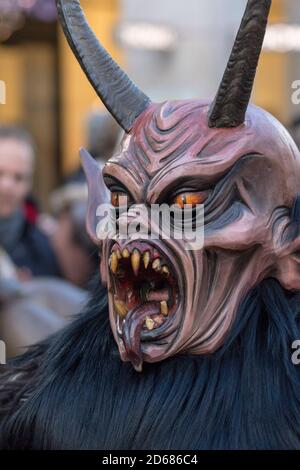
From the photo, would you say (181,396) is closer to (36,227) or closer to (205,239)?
(205,239)

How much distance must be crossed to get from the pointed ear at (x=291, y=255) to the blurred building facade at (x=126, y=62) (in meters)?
4.55

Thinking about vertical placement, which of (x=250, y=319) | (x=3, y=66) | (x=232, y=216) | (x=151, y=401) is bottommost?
(x=151, y=401)

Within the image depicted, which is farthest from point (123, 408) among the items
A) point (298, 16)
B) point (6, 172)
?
point (298, 16)

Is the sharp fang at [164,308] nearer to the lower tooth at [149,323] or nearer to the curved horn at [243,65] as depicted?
the lower tooth at [149,323]

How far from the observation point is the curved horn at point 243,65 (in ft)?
5.11

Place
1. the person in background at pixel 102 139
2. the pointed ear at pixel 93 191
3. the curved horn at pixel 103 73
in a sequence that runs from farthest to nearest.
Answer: the person in background at pixel 102 139 → the pointed ear at pixel 93 191 → the curved horn at pixel 103 73

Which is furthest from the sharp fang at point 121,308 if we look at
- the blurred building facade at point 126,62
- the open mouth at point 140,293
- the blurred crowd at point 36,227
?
the blurred building facade at point 126,62

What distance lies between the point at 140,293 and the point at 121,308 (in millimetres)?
40

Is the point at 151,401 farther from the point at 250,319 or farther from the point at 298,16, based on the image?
the point at 298,16

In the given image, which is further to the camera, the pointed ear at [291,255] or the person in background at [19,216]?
the person in background at [19,216]

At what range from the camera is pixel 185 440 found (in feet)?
5.42

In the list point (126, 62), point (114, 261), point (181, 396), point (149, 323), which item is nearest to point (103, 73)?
point (114, 261)

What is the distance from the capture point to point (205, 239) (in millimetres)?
1672
